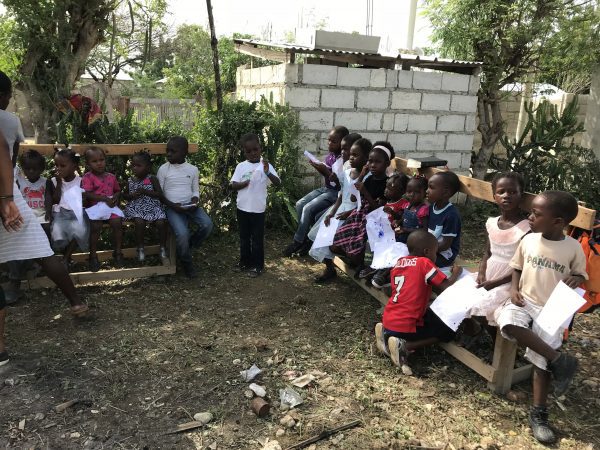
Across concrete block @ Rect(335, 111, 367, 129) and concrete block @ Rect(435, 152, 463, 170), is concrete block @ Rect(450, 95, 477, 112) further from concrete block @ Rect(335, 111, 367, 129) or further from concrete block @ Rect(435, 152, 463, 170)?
concrete block @ Rect(335, 111, 367, 129)

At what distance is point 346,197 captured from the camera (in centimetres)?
466

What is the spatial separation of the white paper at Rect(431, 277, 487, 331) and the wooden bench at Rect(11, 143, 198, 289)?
8.73 ft

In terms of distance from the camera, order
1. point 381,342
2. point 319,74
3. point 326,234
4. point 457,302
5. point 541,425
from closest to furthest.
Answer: point 541,425 < point 457,302 < point 381,342 < point 326,234 < point 319,74

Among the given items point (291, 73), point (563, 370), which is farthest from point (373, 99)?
point (563, 370)

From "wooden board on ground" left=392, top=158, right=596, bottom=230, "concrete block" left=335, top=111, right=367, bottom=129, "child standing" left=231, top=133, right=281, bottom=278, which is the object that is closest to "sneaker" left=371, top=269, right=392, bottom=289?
"wooden board on ground" left=392, top=158, right=596, bottom=230

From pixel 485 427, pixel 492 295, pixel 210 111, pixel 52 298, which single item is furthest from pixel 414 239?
pixel 210 111

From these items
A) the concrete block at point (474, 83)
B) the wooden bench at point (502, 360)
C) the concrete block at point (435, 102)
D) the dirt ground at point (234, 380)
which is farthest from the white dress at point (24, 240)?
the concrete block at point (474, 83)

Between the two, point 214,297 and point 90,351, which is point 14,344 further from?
point 214,297

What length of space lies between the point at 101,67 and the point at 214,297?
19.6 metres

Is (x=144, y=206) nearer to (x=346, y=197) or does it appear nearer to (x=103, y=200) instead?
(x=103, y=200)

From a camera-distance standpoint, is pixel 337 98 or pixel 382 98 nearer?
pixel 337 98

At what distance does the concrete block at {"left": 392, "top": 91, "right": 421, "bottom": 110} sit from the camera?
6.84 metres

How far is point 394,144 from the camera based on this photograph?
6.96 metres

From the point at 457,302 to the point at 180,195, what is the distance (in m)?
2.76
